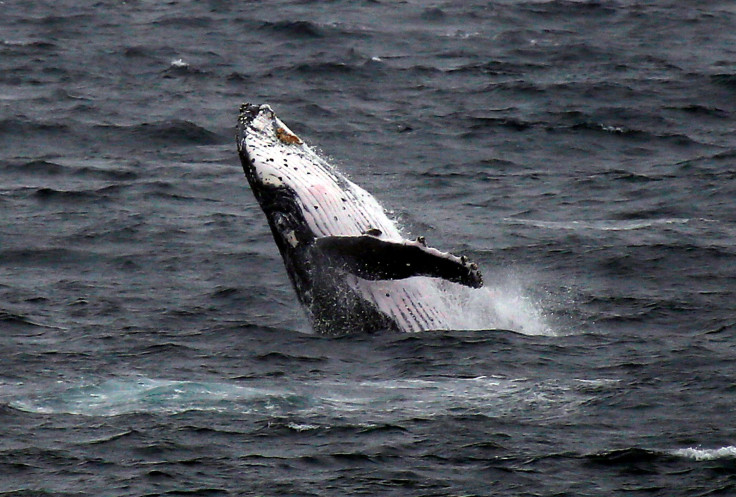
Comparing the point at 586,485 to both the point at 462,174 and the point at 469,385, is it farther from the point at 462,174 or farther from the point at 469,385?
the point at 462,174

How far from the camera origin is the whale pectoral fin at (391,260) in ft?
67.6

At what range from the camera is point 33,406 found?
63.3 feet

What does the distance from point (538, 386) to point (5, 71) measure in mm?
27934

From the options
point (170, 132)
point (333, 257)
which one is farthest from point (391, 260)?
point (170, 132)

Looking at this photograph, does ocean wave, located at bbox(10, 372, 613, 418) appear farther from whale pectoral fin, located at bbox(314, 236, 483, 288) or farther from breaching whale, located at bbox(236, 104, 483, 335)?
breaching whale, located at bbox(236, 104, 483, 335)

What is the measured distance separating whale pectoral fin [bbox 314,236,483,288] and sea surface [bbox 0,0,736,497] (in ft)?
3.53


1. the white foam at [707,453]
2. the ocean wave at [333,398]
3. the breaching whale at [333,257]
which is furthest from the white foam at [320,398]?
the breaching whale at [333,257]

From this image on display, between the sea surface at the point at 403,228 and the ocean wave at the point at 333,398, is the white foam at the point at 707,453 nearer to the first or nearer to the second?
the sea surface at the point at 403,228

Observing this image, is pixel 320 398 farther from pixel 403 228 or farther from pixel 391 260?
pixel 403 228

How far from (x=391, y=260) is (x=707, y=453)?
5.98 meters

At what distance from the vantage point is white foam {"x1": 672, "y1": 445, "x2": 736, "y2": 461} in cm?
1648

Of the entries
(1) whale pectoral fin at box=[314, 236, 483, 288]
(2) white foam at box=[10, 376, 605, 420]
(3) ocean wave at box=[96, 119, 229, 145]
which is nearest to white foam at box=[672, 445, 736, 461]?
(2) white foam at box=[10, 376, 605, 420]

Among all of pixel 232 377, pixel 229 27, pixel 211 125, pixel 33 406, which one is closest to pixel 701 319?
pixel 232 377

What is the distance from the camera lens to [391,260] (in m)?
21.1
